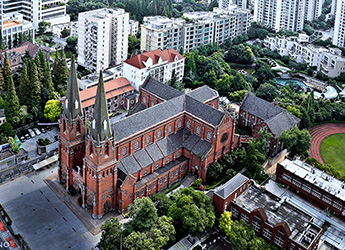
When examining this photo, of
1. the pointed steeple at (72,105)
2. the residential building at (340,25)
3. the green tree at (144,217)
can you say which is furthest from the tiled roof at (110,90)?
the residential building at (340,25)

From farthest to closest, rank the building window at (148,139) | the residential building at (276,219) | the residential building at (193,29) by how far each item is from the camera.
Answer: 1. the residential building at (193,29)
2. the building window at (148,139)
3. the residential building at (276,219)

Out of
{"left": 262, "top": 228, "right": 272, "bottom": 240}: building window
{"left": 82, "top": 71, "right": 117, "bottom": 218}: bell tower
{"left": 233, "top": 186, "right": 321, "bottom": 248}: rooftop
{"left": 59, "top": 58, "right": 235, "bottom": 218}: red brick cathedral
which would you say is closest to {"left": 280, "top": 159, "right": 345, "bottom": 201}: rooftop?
{"left": 233, "top": 186, "right": 321, "bottom": 248}: rooftop

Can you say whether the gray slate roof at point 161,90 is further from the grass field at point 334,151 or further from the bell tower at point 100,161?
the grass field at point 334,151

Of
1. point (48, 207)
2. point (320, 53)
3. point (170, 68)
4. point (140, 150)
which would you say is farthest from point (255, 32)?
point (48, 207)

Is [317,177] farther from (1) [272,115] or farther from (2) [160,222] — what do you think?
(2) [160,222]

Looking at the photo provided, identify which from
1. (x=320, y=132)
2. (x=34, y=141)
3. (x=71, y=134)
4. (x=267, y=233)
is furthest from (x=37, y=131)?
(x=320, y=132)

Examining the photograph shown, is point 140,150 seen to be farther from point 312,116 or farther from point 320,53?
point 320,53
